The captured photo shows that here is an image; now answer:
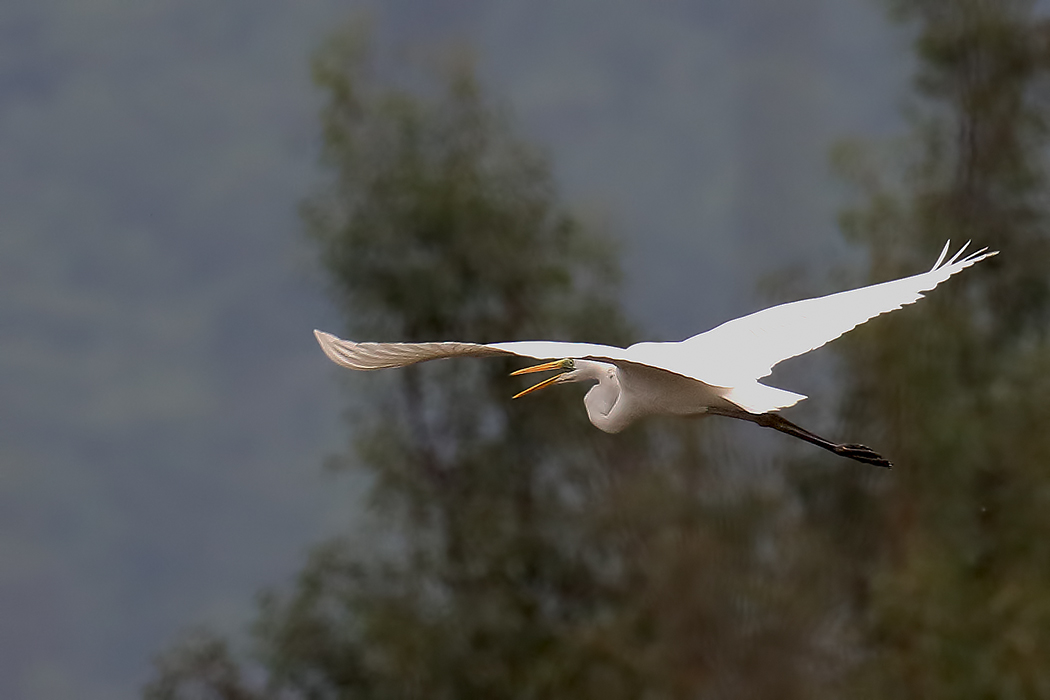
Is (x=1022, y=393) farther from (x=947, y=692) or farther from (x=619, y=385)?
(x=619, y=385)

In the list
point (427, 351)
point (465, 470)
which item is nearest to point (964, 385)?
point (465, 470)

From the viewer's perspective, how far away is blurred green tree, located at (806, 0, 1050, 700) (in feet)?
21.7

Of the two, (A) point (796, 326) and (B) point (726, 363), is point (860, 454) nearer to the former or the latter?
(A) point (796, 326)

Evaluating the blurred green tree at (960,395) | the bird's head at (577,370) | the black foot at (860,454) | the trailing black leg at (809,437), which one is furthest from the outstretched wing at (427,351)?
the blurred green tree at (960,395)

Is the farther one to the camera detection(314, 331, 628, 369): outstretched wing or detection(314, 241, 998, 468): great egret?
detection(314, 241, 998, 468): great egret

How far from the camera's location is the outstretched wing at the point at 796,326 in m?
3.97

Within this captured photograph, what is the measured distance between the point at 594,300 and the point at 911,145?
1.54m

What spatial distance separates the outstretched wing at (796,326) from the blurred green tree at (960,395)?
2521mm

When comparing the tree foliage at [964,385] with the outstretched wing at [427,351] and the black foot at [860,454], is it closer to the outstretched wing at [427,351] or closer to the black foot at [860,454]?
the black foot at [860,454]

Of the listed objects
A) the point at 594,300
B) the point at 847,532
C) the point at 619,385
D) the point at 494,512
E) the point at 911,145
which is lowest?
the point at 619,385

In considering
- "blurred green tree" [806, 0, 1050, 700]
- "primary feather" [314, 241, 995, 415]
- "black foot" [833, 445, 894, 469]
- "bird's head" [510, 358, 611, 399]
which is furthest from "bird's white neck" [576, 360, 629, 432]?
"blurred green tree" [806, 0, 1050, 700]

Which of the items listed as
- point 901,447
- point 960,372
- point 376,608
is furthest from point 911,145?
point 376,608

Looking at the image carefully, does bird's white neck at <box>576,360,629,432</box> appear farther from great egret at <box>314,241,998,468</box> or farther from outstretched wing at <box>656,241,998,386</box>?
outstretched wing at <box>656,241,998,386</box>

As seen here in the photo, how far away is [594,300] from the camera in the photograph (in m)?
8.12
